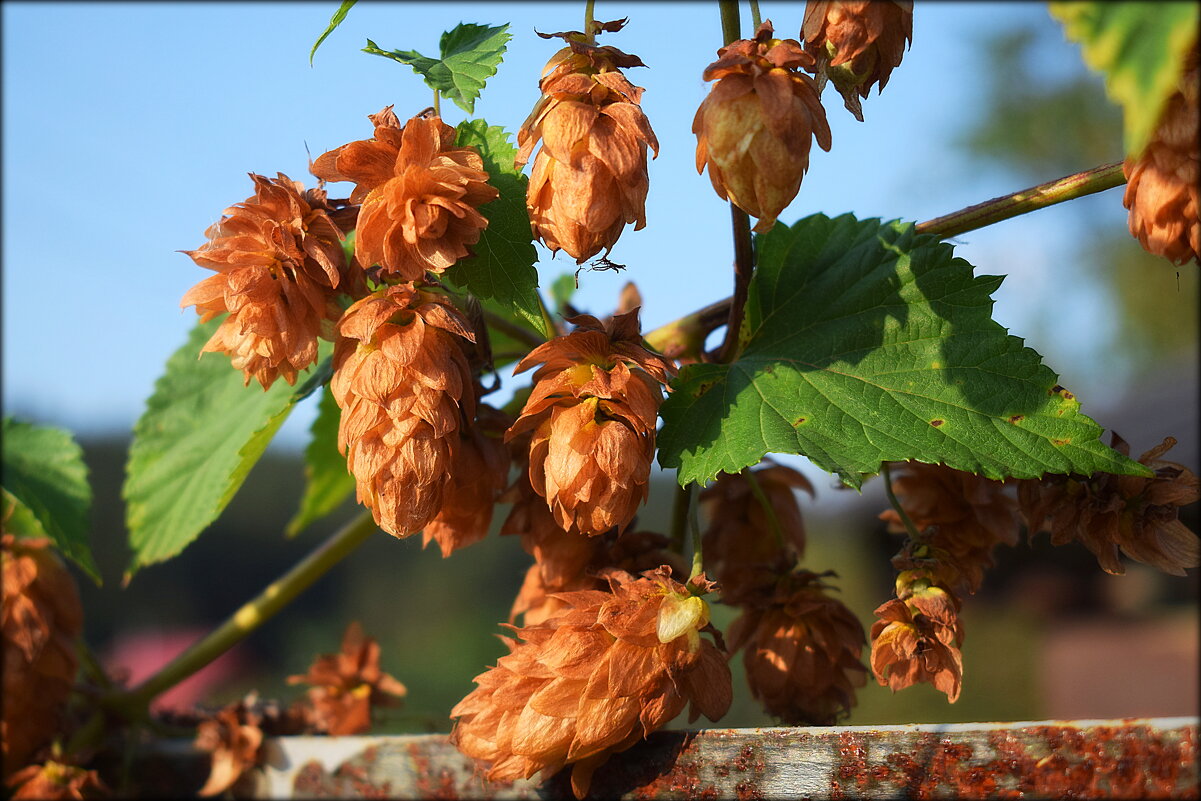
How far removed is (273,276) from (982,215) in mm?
277

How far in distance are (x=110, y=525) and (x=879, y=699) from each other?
4.50 m

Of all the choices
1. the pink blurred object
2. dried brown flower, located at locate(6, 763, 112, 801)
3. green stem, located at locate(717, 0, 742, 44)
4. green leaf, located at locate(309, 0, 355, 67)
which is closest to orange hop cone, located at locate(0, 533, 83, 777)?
dried brown flower, located at locate(6, 763, 112, 801)

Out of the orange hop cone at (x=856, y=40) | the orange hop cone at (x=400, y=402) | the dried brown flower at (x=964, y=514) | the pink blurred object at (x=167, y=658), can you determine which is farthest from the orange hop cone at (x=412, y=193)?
the pink blurred object at (x=167, y=658)

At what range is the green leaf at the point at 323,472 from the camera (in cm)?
70

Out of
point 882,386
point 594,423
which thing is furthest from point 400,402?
point 882,386

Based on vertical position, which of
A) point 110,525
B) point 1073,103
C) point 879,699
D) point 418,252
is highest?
point 418,252

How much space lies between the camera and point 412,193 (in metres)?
0.34

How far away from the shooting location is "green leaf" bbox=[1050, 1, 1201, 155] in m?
0.18

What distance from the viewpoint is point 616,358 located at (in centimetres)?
35

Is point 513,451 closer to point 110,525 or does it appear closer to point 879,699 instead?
point 879,699

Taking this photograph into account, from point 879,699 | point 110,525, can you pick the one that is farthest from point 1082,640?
point 110,525

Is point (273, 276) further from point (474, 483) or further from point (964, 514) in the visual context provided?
point (964, 514)

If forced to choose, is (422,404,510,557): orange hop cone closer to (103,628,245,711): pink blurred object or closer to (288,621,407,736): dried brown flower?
(288,621,407,736): dried brown flower

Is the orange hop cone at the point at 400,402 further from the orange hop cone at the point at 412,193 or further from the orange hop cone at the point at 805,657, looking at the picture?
the orange hop cone at the point at 805,657
